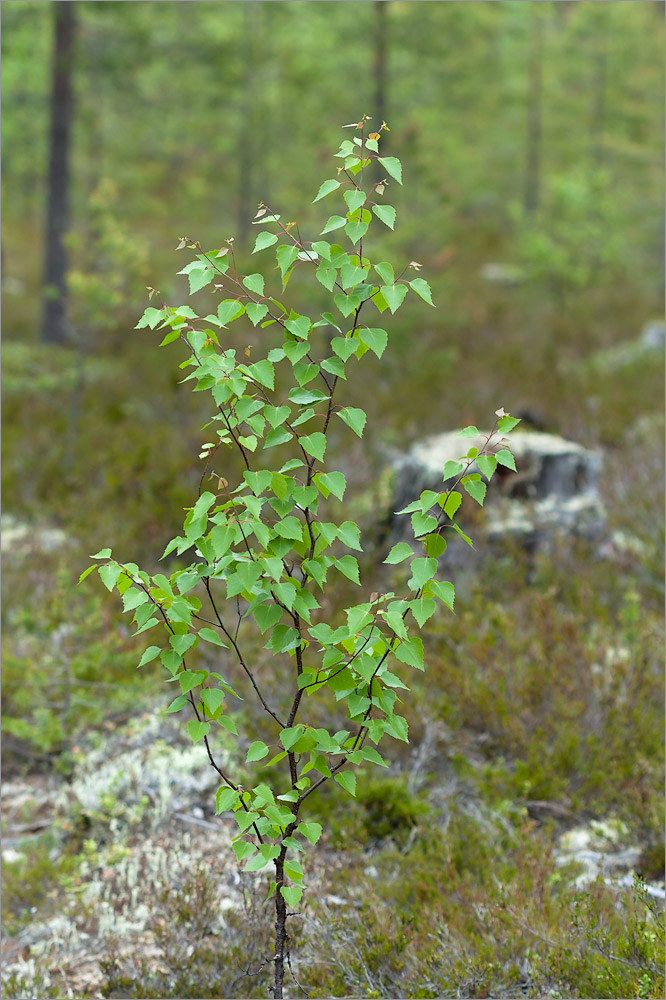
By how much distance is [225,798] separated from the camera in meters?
2.11

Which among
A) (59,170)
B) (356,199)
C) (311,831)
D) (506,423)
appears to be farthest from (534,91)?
(311,831)

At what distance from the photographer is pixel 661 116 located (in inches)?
660

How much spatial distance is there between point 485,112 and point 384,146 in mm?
10581

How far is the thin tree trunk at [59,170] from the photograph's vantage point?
31.5 ft

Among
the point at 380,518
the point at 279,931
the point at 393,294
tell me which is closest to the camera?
the point at 393,294

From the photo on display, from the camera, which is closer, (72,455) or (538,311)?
(72,455)

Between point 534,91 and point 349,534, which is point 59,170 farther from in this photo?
point 534,91

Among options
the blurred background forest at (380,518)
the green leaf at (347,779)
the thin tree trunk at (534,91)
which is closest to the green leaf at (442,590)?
the green leaf at (347,779)

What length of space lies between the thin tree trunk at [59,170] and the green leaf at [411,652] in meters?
8.53

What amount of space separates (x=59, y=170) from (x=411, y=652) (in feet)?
32.6

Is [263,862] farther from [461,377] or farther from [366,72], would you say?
[366,72]

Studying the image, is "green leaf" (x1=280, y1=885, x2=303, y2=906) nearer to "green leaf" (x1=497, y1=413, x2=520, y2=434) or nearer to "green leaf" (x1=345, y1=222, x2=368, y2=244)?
"green leaf" (x1=497, y1=413, x2=520, y2=434)

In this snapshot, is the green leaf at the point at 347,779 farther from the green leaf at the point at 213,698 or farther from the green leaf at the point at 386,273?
the green leaf at the point at 386,273

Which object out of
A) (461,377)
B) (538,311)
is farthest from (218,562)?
(538,311)
